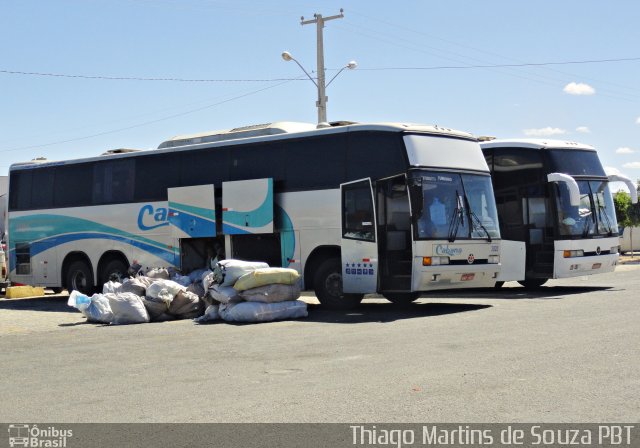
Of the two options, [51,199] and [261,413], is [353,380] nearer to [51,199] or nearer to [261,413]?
[261,413]

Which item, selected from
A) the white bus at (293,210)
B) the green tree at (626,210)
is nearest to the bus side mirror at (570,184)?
the white bus at (293,210)

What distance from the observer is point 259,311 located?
14.9 metres

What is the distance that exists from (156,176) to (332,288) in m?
5.66

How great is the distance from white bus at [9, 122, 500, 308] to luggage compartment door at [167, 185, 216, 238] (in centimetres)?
3

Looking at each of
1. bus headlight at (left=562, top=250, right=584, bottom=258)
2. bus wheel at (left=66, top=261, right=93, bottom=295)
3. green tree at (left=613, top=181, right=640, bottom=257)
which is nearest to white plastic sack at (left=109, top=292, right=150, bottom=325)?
bus wheel at (left=66, top=261, right=93, bottom=295)

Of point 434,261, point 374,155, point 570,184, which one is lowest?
point 434,261

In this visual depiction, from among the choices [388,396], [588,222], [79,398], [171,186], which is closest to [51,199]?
[171,186]

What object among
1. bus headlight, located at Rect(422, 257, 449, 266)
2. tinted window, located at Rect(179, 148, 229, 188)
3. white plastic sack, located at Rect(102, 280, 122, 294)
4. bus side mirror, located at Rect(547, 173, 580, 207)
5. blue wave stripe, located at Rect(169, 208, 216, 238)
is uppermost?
tinted window, located at Rect(179, 148, 229, 188)

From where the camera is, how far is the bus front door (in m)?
15.9

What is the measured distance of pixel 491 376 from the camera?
8266 mm

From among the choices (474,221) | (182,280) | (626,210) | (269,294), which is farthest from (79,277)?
(626,210)

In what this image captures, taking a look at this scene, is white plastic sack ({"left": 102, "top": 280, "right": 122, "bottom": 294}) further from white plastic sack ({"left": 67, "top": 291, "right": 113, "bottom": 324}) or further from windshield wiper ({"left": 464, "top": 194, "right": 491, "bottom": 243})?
windshield wiper ({"left": 464, "top": 194, "right": 491, "bottom": 243})

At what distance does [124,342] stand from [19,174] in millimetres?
12461

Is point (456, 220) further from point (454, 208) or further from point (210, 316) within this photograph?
point (210, 316)
